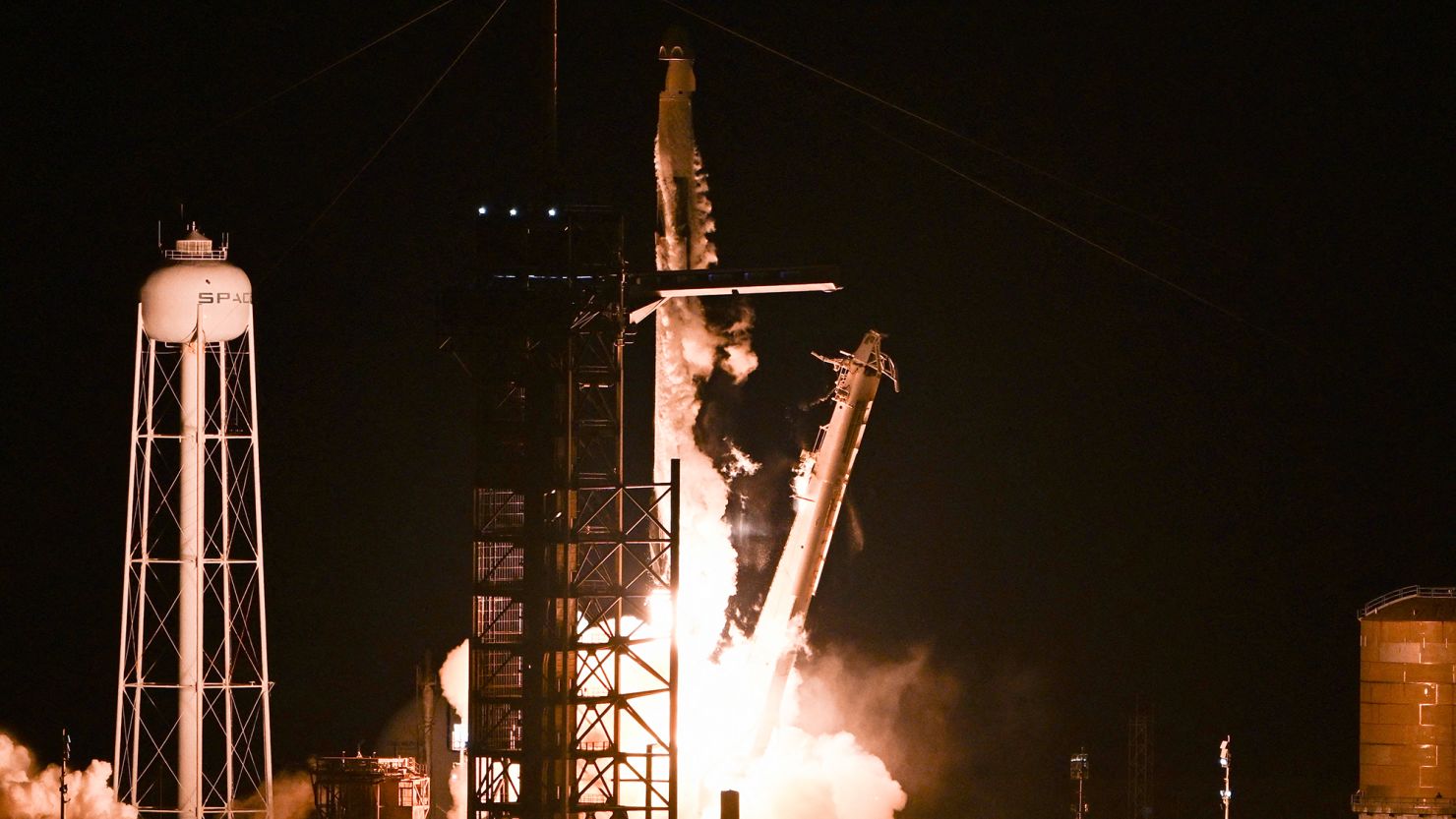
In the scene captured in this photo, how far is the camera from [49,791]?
134ft

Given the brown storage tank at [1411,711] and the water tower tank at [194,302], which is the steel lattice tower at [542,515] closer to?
the water tower tank at [194,302]

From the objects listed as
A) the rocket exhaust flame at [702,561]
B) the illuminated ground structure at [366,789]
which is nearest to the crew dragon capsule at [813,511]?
the rocket exhaust flame at [702,561]

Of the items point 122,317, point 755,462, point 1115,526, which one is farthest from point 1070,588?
point 122,317

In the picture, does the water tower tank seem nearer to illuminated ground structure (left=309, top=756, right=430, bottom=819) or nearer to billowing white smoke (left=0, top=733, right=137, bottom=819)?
billowing white smoke (left=0, top=733, right=137, bottom=819)

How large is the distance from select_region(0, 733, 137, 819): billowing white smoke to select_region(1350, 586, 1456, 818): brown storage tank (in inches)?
766

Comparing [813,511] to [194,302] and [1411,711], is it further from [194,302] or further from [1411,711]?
[1411,711]

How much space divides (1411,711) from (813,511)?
10.7 meters

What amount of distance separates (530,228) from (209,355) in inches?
345

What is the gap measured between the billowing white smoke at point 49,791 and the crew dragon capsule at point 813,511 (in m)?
9.62

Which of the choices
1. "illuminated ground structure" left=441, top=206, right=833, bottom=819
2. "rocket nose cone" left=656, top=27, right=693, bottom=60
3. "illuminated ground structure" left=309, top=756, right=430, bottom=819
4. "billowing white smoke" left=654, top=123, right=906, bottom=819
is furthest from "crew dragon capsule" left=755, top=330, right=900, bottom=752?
"illuminated ground structure" left=309, top=756, right=430, bottom=819

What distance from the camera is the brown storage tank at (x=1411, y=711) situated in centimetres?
4159

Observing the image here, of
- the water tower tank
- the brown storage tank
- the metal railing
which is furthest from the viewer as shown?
the metal railing

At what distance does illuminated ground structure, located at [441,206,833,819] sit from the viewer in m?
33.8

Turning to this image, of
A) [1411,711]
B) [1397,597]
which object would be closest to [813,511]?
[1411,711]
